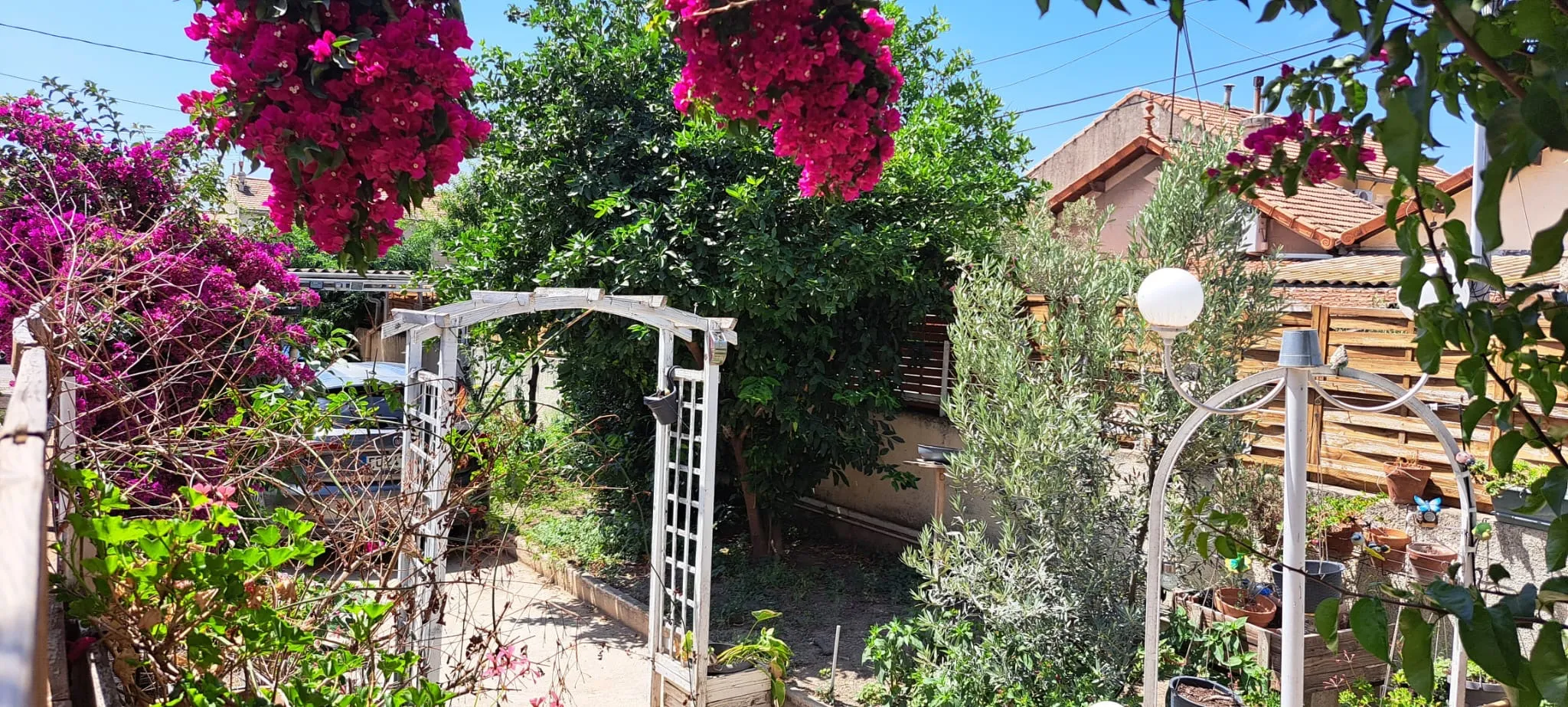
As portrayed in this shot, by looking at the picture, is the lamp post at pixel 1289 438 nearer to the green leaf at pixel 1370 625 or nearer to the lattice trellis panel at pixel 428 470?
the green leaf at pixel 1370 625

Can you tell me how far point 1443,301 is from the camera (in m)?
0.94

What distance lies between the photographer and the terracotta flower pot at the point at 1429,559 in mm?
4449

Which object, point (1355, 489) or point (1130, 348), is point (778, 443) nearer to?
point (1130, 348)

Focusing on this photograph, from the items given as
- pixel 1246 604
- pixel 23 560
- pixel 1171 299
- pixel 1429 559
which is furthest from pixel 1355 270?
pixel 23 560

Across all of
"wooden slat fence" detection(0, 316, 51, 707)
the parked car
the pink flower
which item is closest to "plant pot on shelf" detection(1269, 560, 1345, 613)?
the parked car

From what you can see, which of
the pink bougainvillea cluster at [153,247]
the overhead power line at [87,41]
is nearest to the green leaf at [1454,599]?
the pink bougainvillea cluster at [153,247]

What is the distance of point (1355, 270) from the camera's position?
852 centimetres

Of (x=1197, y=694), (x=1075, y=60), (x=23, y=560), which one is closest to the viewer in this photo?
(x=23, y=560)

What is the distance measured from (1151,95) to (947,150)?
7.60 metres

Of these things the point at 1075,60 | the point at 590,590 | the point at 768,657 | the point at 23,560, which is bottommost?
the point at 590,590

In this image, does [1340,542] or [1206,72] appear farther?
[1206,72]

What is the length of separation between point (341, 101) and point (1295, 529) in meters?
2.59

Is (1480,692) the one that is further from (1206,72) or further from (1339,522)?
(1206,72)

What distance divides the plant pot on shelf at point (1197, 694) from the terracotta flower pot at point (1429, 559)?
1204 mm
